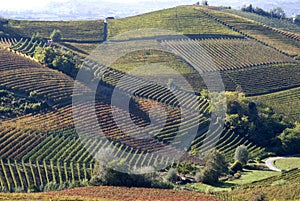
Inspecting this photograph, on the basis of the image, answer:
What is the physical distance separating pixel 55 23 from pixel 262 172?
63.2 m

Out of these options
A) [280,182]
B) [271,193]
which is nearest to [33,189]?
[271,193]

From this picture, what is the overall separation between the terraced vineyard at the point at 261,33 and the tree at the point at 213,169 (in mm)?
51622

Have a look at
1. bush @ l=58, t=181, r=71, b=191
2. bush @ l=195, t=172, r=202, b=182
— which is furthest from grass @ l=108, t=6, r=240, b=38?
bush @ l=58, t=181, r=71, b=191

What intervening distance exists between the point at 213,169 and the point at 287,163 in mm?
12316

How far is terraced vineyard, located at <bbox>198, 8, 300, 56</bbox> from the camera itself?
88500 millimetres

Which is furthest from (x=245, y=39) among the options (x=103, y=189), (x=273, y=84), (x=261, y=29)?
(x=103, y=189)

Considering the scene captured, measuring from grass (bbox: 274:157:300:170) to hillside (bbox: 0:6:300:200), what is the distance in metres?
2.09

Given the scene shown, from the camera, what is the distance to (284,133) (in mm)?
52062

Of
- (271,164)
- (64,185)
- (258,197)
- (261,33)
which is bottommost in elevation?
(271,164)

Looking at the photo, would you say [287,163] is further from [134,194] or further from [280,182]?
[134,194]

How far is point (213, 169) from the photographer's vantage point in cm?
3847

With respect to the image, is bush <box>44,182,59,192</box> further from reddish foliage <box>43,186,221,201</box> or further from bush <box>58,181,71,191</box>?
reddish foliage <box>43,186,221,201</box>

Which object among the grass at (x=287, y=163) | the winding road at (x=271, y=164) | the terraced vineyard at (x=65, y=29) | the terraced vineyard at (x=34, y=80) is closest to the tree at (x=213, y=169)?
the winding road at (x=271, y=164)

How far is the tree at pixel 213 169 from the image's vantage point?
38.1 m
